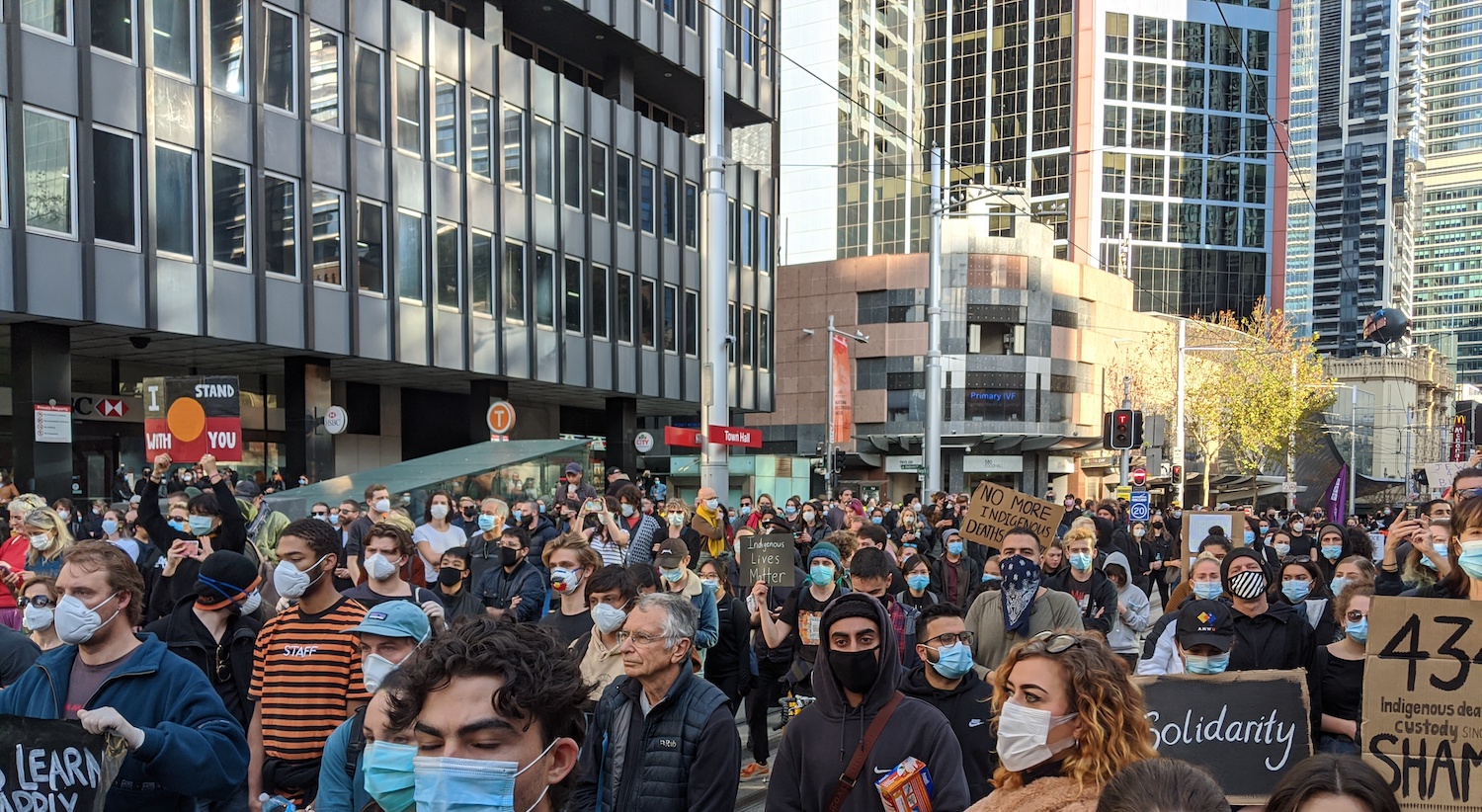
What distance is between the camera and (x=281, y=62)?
984 inches

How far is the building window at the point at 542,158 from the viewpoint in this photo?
32.3 meters

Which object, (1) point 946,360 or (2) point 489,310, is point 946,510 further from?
(1) point 946,360

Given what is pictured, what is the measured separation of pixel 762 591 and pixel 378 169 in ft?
71.8

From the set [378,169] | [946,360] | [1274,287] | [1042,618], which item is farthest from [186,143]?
[1274,287]

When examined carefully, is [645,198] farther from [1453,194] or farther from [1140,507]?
[1453,194]

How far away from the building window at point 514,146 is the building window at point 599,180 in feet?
9.60

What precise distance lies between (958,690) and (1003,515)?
18.2 feet

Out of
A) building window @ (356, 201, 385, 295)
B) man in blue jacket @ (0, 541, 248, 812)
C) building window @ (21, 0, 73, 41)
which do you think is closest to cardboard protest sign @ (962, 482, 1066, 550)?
man in blue jacket @ (0, 541, 248, 812)

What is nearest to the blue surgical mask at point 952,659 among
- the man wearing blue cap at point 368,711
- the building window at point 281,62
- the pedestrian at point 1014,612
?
the pedestrian at point 1014,612

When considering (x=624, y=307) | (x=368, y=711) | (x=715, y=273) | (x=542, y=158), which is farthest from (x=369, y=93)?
(x=368, y=711)

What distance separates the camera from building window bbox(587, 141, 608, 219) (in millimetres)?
34594

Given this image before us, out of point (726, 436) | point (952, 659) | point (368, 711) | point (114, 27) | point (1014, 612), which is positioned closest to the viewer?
point (368, 711)

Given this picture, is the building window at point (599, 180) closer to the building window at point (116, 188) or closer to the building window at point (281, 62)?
the building window at point (281, 62)

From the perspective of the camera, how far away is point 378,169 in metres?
27.5
